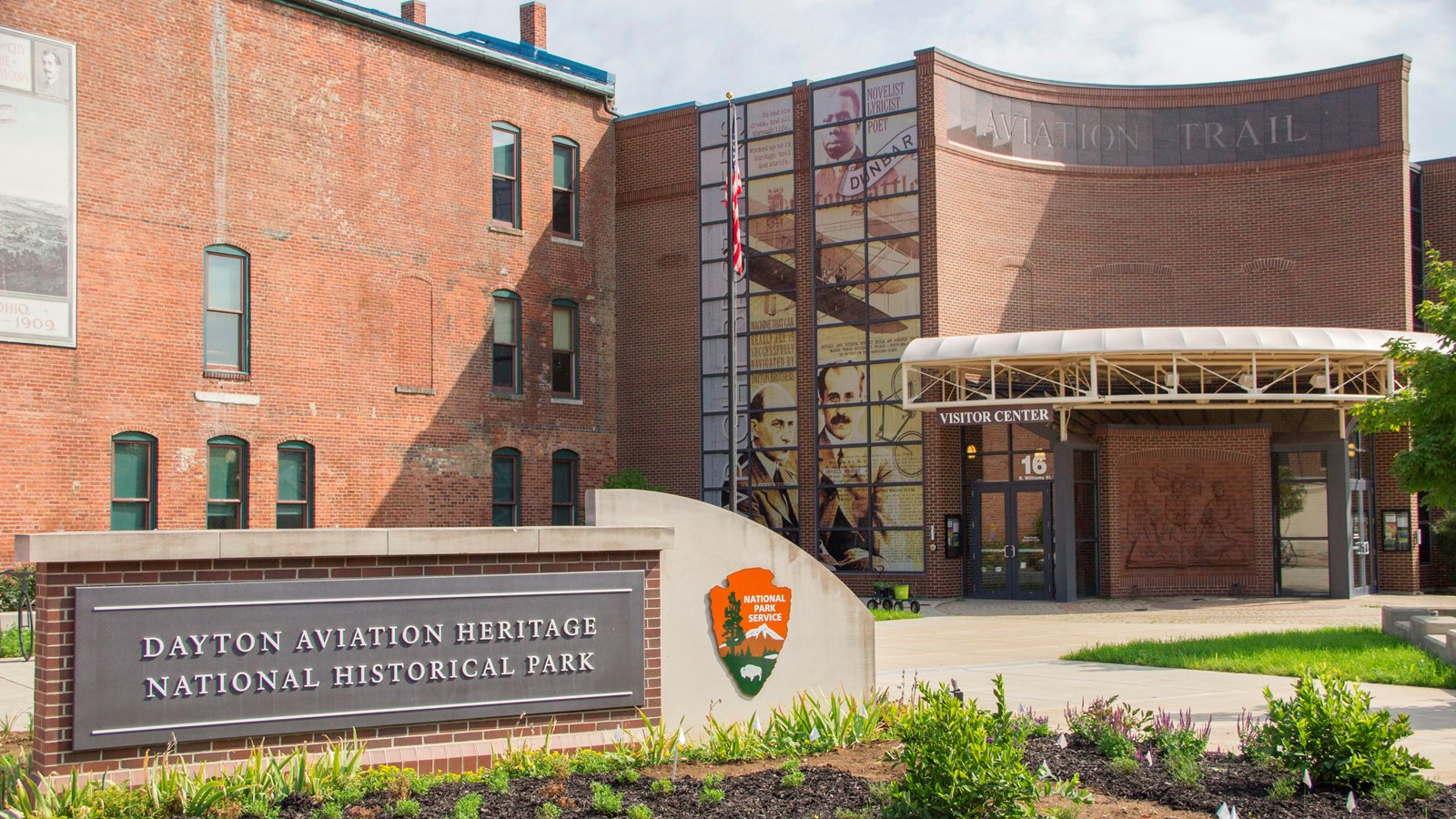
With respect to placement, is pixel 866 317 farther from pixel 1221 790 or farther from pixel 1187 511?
pixel 1221 790

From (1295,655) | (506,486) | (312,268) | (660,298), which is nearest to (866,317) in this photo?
(660,298)

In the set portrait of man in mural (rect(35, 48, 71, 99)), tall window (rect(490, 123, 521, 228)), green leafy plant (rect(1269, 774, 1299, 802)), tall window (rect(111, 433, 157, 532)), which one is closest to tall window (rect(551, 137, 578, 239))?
tall window (rect(490, 123, 521, 228))

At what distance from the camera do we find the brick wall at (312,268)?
24.4 metres

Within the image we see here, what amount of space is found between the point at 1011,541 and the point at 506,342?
41.0ft

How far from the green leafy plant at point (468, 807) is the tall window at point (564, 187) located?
2614 centimetres

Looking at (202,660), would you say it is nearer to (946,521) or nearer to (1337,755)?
(1337,755)

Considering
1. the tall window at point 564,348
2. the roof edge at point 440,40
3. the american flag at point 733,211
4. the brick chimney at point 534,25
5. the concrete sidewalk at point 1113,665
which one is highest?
the brick chimney at point 534,25

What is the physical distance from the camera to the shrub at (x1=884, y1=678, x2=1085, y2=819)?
6.80m

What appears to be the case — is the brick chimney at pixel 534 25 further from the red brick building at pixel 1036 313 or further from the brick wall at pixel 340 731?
the brick wall at pixel 340 731

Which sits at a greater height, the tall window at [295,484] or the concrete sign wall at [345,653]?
the tall window at [295,484]

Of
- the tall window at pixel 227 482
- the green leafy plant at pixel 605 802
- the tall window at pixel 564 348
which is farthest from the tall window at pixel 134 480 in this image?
the green leafy plant at pixel 605 802

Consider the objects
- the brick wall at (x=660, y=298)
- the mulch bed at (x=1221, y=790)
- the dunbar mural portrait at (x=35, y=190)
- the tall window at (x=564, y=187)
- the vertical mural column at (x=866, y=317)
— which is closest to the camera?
the mulch bed at (x=1221, y=790)

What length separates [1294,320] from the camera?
3225 cm

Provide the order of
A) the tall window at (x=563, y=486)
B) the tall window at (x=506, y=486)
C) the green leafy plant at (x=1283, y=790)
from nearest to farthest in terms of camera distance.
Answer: the green leafy plant at (x=1283, y=790)
the tall window at (x=506, y=486)
the tall window at (x=563, y=486)
